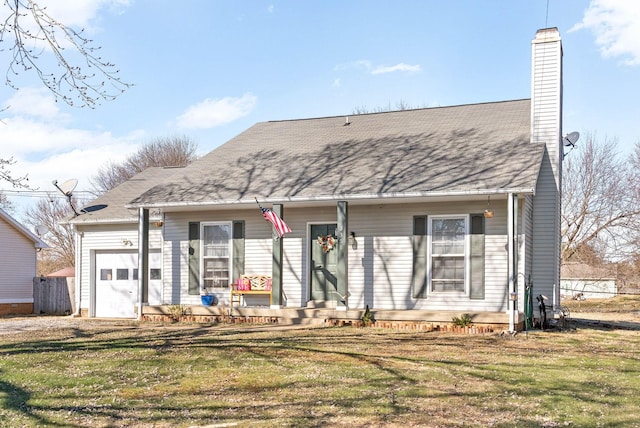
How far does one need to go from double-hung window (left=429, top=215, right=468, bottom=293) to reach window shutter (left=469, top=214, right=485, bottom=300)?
0.17m

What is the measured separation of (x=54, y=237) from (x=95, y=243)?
2670 cm

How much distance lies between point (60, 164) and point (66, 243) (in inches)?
276

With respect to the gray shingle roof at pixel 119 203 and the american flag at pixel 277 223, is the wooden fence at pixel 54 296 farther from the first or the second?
the american flag at pixel 277 223

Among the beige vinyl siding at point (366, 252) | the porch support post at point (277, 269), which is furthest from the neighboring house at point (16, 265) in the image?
the porch support post at point (277, 269)

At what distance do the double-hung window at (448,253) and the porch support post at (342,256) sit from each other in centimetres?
187

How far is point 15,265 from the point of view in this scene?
21766 millimetres

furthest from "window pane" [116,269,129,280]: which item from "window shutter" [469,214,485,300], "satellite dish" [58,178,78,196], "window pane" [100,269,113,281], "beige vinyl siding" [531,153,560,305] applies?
"beige vinyl siding" [531,153,560,305]

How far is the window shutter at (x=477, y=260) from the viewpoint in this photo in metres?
13.6

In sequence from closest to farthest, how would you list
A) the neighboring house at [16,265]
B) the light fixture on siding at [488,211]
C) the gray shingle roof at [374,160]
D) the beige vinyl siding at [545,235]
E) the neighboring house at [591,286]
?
the light fixture on siding at [488,211]
the gray shingle roof at [374,160]
the beige vinyl siding at [545,235]
the neighboring house at [16,265]
the neighboring house at [591,286]

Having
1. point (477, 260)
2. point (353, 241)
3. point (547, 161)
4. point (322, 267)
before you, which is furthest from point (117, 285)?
point (547, 161)

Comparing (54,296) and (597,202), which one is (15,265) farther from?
(597,202)

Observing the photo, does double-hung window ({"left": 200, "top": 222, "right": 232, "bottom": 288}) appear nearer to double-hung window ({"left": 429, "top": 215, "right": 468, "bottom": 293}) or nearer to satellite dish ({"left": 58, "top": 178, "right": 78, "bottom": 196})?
double-hung window ({"left": 429, "top": 215, "right": 468, "bottom": 293})

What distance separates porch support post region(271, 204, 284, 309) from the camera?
14.4m

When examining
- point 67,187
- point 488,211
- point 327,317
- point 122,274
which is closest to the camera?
point 488,211
